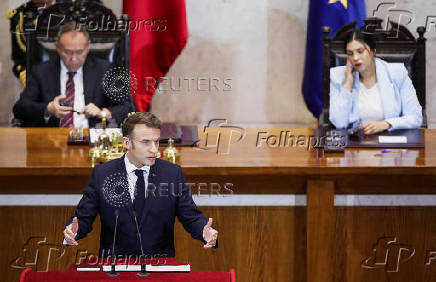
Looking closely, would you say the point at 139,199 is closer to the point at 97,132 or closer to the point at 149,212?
the point at 149,212

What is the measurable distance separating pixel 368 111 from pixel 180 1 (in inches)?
77.4

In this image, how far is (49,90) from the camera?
4199mm

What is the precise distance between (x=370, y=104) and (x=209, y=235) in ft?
5.75

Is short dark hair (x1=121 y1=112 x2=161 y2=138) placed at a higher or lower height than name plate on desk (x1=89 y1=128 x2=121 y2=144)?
higher

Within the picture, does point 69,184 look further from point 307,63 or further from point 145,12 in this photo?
point 307,63

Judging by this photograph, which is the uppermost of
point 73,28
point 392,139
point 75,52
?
point 73,28

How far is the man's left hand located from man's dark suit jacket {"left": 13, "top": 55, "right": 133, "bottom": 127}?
1773 millimetres

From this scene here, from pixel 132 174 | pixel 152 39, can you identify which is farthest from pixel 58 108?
pixel 152 39

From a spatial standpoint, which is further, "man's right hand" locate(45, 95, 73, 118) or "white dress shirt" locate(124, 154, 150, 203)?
"man's right hand" locate(45, 95, 73, 118)

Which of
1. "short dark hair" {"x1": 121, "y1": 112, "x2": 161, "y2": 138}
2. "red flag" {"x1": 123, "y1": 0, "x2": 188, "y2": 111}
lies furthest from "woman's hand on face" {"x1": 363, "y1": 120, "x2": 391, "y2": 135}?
"red flag" {"x1": 123, "y1": 0, "x2": 188, "y2": 111}

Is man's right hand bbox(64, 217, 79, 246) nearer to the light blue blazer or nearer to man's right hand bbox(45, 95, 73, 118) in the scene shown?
man's right hand bbox(45, 95, 73, 118)

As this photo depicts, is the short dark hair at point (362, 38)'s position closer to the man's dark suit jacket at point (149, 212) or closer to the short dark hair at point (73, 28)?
the short dark hair at point (73, 28)

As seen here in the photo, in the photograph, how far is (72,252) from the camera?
3217mm

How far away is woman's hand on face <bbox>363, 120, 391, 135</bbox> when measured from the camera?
3.75 meters
